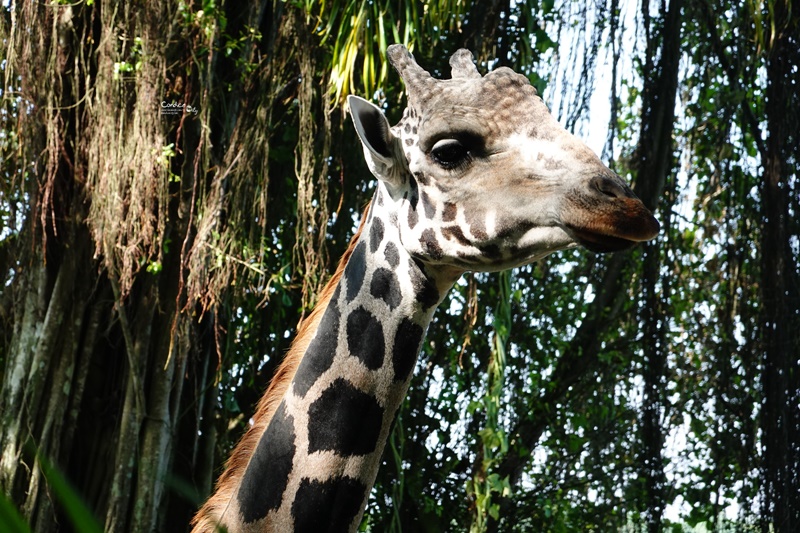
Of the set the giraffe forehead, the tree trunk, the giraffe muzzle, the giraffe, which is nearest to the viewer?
the giraffe muzzle

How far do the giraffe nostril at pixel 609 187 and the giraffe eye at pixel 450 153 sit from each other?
41cm

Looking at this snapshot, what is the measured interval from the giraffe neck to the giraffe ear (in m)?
0.21

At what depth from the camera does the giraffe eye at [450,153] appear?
2730 mm

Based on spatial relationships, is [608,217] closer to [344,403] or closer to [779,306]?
[344,403]

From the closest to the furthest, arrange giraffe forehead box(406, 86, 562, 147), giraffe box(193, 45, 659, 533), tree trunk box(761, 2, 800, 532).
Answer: giraffe box(193, 45, 659, 533) → giraffe forehead box(406, 86, 562, 147) → tree trunk box(761, 2, 800, 532)

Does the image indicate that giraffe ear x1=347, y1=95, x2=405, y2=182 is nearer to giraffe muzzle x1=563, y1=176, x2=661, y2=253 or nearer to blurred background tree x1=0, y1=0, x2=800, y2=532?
giraffe muzzle x1=563, y1=176, x2=661, y2=253

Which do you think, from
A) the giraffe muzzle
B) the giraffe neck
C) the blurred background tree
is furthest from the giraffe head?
the blurred background tree

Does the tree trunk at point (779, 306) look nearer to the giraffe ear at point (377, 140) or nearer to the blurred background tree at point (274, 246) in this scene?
the blurred background tree at point (274, 246)

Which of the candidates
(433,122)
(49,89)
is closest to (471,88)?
(433,122)

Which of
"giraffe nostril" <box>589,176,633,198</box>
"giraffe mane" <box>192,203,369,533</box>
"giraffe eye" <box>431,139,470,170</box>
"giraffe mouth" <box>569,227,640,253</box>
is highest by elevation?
"giraffe eye" <box>431,139,470,170</box>

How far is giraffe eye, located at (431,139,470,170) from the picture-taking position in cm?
273

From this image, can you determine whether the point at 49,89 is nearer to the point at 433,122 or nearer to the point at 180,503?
the point at 180,503

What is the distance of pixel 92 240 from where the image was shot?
17.4ft

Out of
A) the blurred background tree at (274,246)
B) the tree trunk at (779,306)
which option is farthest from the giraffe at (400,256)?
the tree trunk at (779,306)
